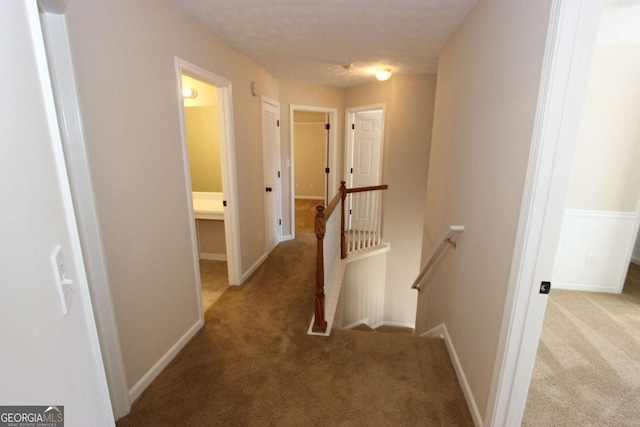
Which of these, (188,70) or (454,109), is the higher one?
(188,70)

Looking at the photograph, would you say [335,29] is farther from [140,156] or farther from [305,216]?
[305,216]

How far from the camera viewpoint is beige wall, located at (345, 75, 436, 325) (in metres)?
4.09

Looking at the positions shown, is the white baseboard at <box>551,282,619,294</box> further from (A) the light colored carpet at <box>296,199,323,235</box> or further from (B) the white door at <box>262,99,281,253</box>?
(B) the white door at <box>262,99,281,253</box>

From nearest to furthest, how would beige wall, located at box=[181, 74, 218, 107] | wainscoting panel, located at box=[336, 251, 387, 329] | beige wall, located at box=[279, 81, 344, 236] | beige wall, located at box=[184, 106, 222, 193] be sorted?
beige wall, located at box=[181, 74, 218, 107] < beige wall, located at box=[184, 106, 222, 193] < wainscoting panel, located at box=[336, 251, 387, 329] < beige wall, located at box=[279, 81, 344, 236]

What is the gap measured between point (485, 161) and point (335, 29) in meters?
1.68

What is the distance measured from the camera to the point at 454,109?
2.39 m

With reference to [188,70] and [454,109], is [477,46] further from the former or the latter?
[188,70]

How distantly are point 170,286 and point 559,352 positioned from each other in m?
2.93

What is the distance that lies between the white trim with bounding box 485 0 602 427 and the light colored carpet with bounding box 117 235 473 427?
1.69 feet

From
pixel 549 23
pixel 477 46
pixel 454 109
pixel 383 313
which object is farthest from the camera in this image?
pixel 383 313

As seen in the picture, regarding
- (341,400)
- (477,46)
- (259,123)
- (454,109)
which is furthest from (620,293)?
(259,123)

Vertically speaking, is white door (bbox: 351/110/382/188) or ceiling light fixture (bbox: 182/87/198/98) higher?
ceiling light fixture (bbox: 182/87/198/98)

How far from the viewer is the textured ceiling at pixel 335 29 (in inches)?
79.9

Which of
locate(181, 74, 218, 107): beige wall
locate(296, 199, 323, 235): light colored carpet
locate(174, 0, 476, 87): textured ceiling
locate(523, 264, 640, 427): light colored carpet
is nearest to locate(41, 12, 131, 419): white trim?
locate(174, 0, 476, 87): textured ceiling
